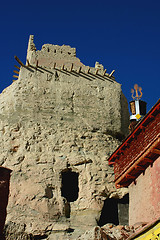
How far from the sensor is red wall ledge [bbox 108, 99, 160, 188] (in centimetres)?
1032

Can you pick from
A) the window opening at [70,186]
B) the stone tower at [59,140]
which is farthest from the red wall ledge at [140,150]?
the window opening at [70,186]

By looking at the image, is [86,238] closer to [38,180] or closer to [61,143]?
[38,180]

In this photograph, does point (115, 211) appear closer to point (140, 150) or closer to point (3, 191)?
point (140, 150)

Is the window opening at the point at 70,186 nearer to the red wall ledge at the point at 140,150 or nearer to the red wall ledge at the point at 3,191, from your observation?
the red wall ledge at the point at 140,150

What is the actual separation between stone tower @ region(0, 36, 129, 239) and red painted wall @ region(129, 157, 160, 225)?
2.35 m

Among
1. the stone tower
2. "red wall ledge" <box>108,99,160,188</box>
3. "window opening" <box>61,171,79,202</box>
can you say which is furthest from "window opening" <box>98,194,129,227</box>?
"red wall ledge" <box>108,99,160,188</box>

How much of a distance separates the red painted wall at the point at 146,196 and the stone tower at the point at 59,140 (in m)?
2.35

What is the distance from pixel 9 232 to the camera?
1187 centimetres

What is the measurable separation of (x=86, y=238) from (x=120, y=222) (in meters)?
3.16

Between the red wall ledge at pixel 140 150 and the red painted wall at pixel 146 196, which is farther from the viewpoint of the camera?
the red wall ledge at pixel 140 150

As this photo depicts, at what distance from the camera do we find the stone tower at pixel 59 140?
1310 centimetres

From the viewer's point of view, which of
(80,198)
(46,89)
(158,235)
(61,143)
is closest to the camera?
(158,235)

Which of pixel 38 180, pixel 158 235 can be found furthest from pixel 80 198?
pixel 158 235

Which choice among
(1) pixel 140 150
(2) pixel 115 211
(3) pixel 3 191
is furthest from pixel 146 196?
(2) pixel 115 211
